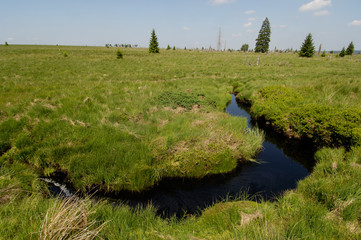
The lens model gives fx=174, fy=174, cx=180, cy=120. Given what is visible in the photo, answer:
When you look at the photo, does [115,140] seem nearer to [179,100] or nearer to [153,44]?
[179,100]

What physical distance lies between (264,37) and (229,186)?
76.5 m

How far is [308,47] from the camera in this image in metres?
46.8

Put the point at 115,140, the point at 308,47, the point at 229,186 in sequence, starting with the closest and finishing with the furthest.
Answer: the point at 229,186 → the point at 115,140 → the point at 308,47

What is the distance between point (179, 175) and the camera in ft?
20.1

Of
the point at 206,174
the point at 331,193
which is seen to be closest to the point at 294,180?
the point at 331,193

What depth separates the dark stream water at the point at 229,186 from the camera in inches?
207

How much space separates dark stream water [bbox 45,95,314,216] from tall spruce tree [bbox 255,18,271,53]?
71.3 m

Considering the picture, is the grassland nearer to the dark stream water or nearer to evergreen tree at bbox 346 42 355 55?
the dark stream water

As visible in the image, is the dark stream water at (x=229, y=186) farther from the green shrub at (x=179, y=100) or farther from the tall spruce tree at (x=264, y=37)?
the tall spruce tree at (x=264, y=37)

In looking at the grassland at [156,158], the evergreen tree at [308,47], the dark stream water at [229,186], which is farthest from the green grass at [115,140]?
the evergreen tree at [308,47]

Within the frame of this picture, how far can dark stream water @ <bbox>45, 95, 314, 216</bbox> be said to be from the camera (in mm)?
5258

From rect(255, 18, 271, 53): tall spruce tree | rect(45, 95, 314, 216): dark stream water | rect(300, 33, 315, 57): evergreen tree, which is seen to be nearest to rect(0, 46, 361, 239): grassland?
rect(45, 95, 314, 216): dark stream water

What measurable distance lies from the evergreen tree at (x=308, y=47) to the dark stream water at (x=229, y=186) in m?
52.4

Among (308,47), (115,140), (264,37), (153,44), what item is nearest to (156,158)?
(115,140)
